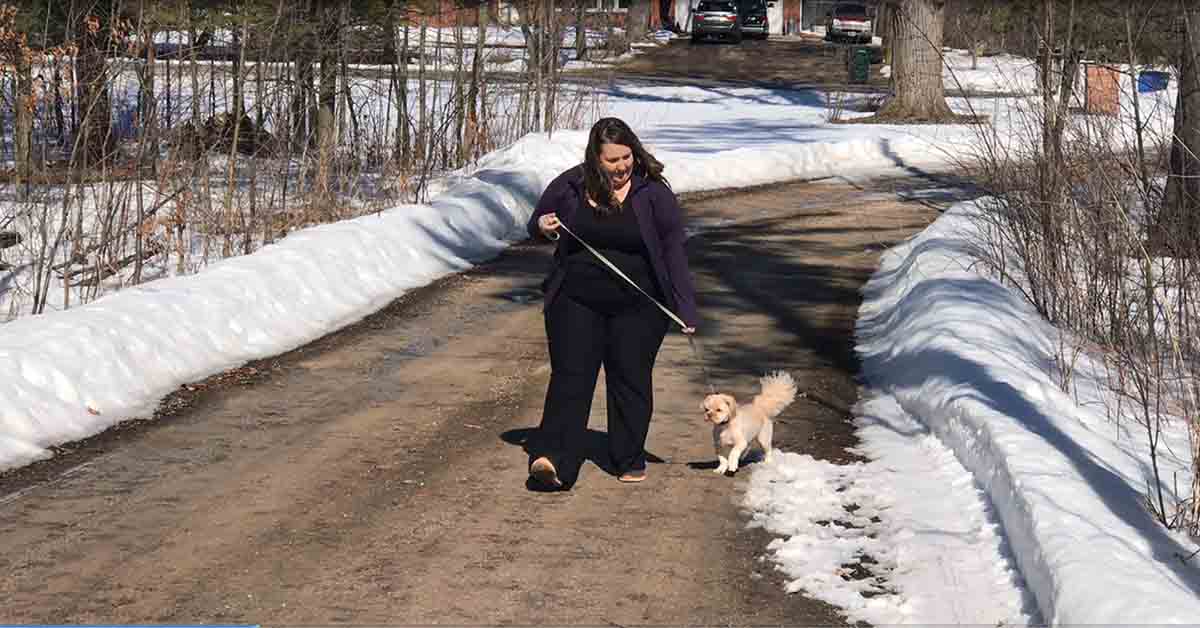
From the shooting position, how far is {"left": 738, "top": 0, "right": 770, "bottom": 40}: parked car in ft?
246

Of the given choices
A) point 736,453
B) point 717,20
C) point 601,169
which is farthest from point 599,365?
point 717,20

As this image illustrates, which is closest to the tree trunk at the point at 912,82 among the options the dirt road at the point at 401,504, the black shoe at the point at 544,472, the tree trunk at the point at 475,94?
the tree trunk at the point at 475,94

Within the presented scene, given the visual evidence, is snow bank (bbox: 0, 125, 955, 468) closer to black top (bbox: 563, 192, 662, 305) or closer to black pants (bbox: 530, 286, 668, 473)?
black pants (bbox: 530, 286, 668, 473)

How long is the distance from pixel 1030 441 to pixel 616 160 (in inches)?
93.5

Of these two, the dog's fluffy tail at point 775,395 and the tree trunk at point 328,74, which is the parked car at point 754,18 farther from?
the dog's fluffy tail at point 775,395

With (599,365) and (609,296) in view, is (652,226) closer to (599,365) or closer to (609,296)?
(609,296)

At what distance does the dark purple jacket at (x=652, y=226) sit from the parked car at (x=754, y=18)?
222ft

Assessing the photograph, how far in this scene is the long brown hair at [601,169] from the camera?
318 inches

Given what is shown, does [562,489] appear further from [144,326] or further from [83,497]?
[144,326]

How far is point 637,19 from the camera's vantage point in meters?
73.6

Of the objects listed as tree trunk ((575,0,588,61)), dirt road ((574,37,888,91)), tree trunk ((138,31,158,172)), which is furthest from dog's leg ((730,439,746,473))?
dirt road ((574,37,888,91))

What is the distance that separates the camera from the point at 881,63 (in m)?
61.9

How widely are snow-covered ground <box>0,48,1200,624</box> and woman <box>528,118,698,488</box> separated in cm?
84

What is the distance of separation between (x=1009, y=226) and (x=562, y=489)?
6.32 m
